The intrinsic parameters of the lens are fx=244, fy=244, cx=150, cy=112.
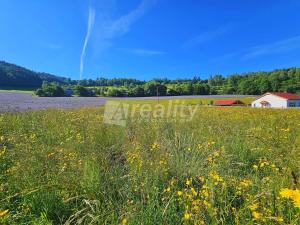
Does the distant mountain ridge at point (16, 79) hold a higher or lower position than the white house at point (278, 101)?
higher

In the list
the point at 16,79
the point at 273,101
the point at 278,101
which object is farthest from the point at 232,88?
the point at 16,79

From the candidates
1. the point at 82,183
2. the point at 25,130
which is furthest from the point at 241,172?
the point at 25,130

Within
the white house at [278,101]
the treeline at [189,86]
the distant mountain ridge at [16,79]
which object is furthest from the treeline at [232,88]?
the distant mountain ridge at [16,79]

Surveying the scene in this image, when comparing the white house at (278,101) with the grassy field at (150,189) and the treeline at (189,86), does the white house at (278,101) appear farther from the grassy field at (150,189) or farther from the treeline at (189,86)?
the grassy field at (150,189)

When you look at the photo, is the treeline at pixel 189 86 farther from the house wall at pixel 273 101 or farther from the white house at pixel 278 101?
the house wall at pixel 273 101

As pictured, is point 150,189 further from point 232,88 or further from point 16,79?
point 16,79

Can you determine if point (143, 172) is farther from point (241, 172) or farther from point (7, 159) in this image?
point (7, 159)

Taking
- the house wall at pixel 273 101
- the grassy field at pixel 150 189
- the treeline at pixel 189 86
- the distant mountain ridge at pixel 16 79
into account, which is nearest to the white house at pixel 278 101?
the house wall at pixel 273 101

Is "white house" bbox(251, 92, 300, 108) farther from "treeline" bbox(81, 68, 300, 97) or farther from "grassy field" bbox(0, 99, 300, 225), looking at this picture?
"grassy field" bbox(0, 99, 300, 225)

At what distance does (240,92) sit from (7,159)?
105m

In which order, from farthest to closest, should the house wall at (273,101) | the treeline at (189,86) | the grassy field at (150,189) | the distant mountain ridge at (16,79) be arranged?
the distant mountain ridge at (16,79) → the treeline at (189,86) → the house wall at (273,101) → the grassy field at (150,189)

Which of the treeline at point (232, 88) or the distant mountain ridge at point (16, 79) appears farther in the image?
the distant mountain ridge at point (16, 79)

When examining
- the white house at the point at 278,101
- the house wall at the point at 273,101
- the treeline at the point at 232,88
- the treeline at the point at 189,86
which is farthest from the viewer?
the treeline at the point at 189,86

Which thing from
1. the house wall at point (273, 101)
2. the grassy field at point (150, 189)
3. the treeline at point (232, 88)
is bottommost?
the grassy field at point (150, 189)
